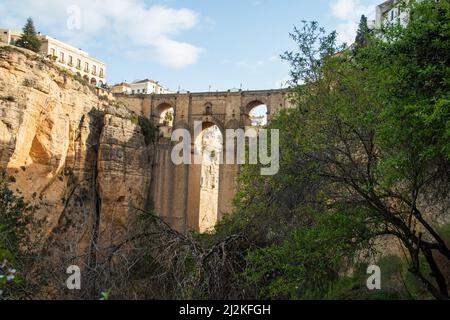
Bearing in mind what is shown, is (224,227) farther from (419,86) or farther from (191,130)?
(191,130)

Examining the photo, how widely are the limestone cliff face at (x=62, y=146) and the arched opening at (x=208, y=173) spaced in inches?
172

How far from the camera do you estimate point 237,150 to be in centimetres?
3344

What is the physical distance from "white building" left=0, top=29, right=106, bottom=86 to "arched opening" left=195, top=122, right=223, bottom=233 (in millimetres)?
15098

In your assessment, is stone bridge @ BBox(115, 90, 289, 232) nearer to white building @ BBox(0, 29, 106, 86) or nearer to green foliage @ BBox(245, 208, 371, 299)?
white building @ BBox(0, 29, 106, 86)

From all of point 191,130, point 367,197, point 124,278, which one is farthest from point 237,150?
point 124,278

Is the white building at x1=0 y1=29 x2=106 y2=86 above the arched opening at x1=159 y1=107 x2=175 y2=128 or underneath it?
above

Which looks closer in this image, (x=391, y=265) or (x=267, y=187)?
(x=267, y=187)

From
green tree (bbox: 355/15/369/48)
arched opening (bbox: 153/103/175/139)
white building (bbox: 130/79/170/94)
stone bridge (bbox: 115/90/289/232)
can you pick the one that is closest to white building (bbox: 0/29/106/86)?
white building (bbox: 130/79/170/94)

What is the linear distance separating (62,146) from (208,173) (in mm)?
13582

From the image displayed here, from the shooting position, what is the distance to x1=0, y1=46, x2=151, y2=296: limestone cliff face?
26594mm

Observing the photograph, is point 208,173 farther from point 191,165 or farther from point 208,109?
point 208,109

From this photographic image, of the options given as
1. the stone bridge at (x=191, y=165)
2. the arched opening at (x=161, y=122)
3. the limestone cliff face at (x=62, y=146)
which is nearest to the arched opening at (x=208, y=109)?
the stone bridge at (x=191, y=165)
